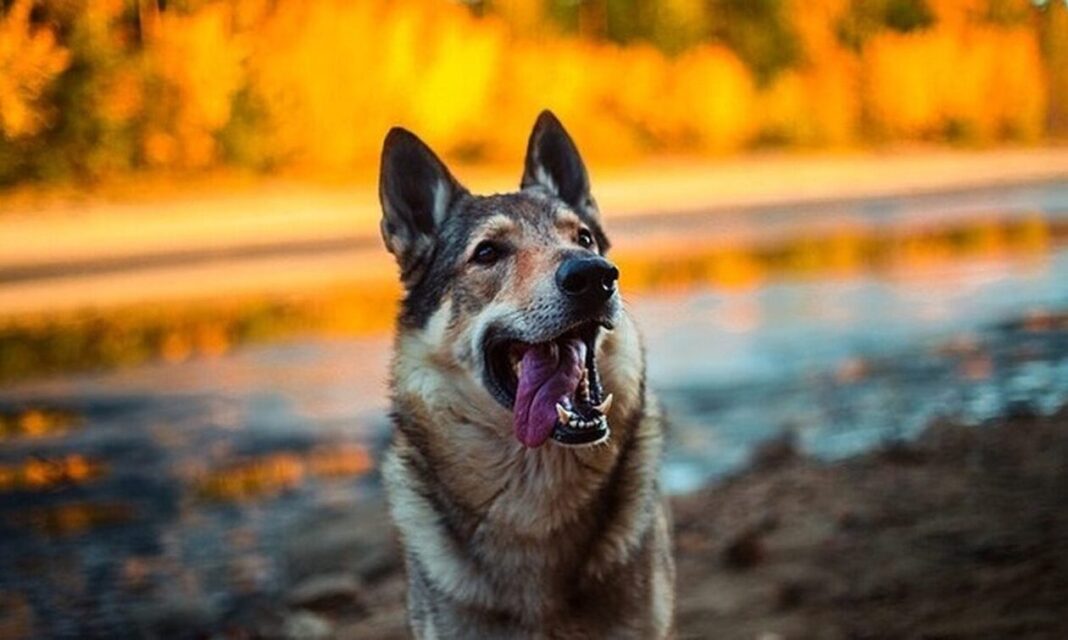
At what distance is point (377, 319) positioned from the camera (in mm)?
7707

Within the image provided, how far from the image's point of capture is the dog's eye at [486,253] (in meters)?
2.18

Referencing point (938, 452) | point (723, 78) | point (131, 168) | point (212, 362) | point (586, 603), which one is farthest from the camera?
point (723, 78)

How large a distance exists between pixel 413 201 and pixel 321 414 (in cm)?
339

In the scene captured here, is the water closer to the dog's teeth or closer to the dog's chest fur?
the dog's chest fur

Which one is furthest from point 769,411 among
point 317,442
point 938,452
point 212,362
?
point 212,362

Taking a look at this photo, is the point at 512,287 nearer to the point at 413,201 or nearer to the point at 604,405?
the point at 604,405

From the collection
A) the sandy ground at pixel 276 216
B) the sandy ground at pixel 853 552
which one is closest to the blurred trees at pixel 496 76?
the sandy ground at pixel 276 216

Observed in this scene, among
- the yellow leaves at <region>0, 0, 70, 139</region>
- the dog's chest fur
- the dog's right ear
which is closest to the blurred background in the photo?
the yellow leaves at <region>0, 0, 70, 139</region>

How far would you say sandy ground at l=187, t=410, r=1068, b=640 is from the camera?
2.81 metres

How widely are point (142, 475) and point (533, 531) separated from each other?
306cm

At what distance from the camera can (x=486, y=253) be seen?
7.23 ft

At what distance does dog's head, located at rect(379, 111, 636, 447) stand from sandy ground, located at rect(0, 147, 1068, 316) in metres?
3.72

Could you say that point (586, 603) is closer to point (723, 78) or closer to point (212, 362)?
point (212, 362)

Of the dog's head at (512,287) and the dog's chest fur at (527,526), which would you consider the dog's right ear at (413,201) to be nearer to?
the dog's head at (512,287)
